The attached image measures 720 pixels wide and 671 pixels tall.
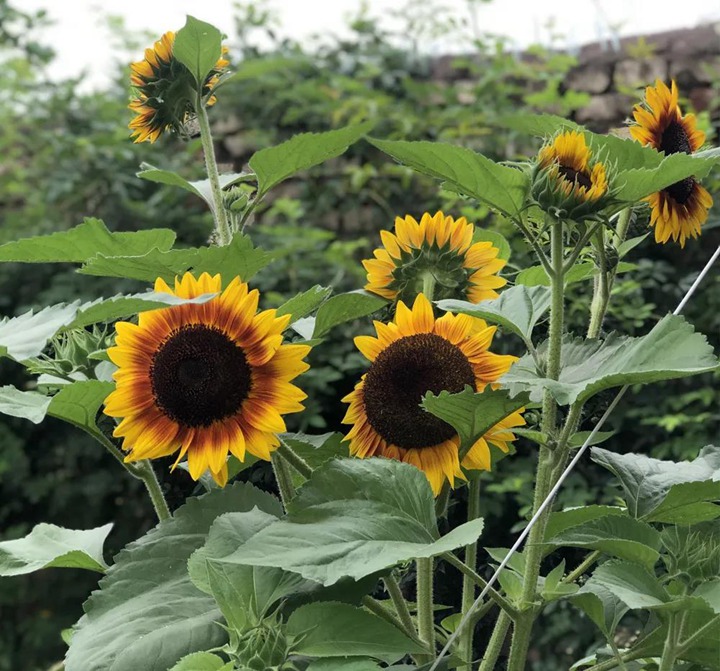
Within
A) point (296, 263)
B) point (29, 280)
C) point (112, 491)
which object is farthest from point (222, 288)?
point (29, 280)

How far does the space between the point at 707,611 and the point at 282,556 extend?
0.51ft

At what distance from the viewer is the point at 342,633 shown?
1.17 ft

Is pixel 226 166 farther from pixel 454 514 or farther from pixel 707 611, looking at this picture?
pixel 707 611

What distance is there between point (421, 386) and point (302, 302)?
0.20 ft

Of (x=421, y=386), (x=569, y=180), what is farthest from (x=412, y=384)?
(x=569, y=180)

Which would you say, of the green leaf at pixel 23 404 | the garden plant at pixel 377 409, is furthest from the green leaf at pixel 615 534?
the green leaf at pixel 23 404

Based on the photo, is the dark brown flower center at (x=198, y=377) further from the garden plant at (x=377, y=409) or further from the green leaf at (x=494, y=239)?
the green leaf at (x=494, y=239)

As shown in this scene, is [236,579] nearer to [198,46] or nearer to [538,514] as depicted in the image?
[538,514]

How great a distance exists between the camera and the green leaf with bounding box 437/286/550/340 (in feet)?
1.28

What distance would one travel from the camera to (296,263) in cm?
156

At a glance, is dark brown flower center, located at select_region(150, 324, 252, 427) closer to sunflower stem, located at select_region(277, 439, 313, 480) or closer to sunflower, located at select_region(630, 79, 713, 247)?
sunflower stem, located at select_region(277, 439, 313, 480)

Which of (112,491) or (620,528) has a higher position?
(620,528)

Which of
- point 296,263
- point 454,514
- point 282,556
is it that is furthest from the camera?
point 296,263

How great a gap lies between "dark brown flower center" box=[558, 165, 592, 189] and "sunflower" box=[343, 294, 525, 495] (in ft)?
0.26
